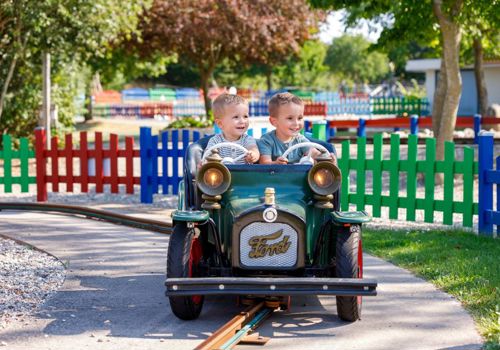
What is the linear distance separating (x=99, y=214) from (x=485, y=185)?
5063 millimetres

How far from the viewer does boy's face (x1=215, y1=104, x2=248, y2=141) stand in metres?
7.25

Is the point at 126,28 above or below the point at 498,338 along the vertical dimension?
above

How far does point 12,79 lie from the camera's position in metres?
22.8

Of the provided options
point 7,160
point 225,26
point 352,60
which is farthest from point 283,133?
point 352,60

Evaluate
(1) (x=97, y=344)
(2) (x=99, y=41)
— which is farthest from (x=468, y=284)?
(2) (x=99, y=41)

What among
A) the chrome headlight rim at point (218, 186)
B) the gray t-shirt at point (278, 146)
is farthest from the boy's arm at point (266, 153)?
the chrome headlight rim at point (218, 186)

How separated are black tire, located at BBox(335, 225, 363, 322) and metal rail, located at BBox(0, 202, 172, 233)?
4.62m

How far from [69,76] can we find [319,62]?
51316 millimetres

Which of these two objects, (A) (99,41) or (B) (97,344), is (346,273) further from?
(A) (99,41)

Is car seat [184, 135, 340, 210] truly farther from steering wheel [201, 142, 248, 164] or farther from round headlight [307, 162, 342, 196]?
round headlight [307, 162, 342, 196]

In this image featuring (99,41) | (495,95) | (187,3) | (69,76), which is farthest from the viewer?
(495,95)

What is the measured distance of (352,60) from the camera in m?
80.6

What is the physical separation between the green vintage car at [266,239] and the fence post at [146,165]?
764 cm

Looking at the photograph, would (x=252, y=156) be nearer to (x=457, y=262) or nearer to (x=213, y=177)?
(x=213, y=177)
